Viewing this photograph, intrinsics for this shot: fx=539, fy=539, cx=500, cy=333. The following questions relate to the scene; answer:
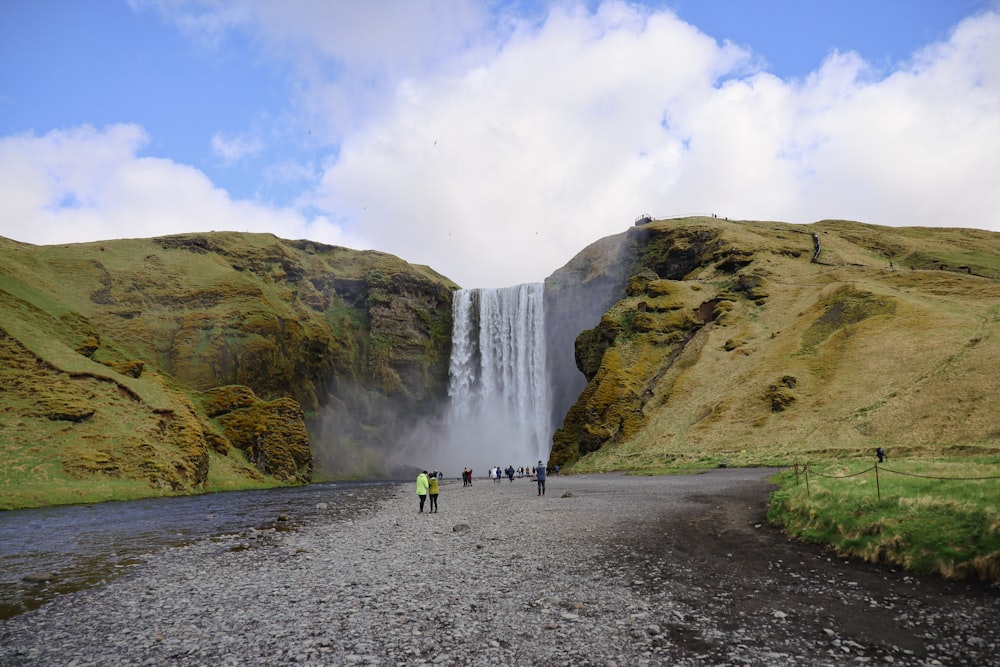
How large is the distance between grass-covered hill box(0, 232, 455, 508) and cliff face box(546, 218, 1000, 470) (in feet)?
115

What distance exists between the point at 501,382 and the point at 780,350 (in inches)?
1816

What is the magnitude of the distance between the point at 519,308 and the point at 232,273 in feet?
162

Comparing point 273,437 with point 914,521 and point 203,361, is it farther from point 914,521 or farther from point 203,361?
point 914,521

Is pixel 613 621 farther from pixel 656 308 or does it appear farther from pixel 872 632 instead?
pixel 656 308

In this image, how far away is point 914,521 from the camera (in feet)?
39.7

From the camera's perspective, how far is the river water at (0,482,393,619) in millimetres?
13883

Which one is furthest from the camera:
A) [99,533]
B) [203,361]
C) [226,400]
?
[203,361]

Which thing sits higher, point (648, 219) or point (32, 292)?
point (648, 219)

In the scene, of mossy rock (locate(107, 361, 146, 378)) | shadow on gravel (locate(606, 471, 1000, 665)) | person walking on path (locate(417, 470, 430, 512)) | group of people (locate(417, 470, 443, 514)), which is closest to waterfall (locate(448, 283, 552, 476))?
mossy rock (locate(107, 361, 146, 378))

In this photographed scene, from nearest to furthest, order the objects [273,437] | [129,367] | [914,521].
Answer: [914,521]
[129,367]
[273,437]

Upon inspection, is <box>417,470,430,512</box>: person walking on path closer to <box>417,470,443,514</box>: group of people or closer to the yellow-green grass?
<box>417,470,443,514</box>: group of people

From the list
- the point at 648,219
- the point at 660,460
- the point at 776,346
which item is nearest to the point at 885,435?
the point at 660,460

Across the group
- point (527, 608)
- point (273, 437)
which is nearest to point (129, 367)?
point (273, 437)

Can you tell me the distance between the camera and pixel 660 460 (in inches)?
1895
